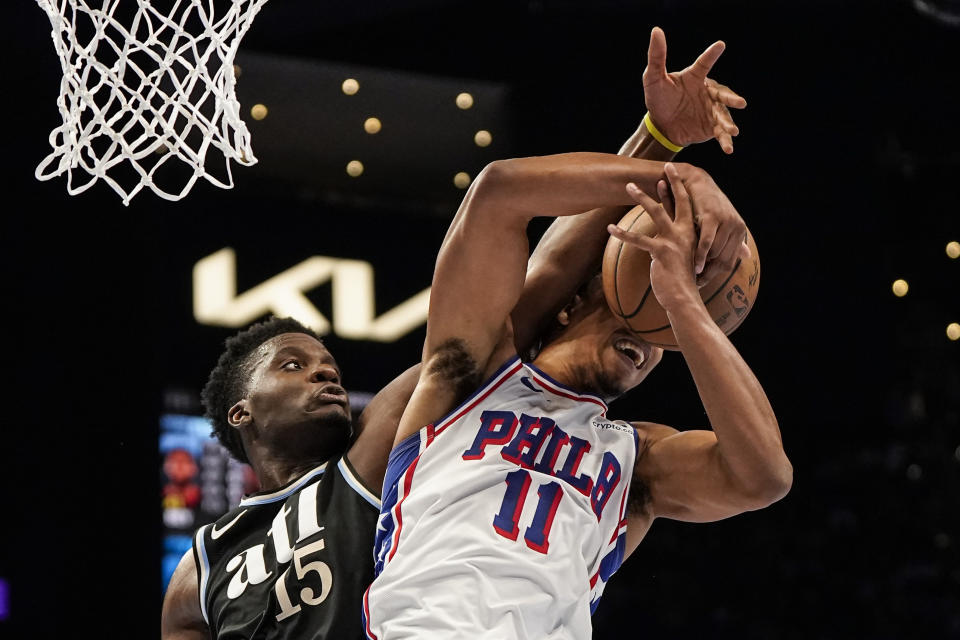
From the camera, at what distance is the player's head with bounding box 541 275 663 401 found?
3.01 metres

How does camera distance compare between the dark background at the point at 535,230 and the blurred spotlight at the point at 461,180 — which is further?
the blurred spotlight at the point at 461,180

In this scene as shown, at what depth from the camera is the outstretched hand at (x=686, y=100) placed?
116 inches

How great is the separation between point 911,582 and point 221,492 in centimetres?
368

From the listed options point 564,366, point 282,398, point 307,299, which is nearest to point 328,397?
point 282,398

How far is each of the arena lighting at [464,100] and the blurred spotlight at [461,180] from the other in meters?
0.33

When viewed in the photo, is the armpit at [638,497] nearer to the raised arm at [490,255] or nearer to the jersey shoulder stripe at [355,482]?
the raised arm at [490,255]

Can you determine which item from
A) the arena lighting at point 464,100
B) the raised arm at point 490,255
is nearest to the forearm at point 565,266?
the raised arm at point 490,255

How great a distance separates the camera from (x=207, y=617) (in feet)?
11.4

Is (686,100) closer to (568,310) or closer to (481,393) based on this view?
(568,310)

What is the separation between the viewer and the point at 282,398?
361 cm

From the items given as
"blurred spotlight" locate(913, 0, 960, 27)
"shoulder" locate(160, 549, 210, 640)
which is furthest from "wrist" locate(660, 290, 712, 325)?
"blurred spotlight" locate(913, 0, 960, 27)

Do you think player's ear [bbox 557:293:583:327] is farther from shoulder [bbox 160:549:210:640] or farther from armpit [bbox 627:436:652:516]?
shoulder [bbox 160:549:210:640]

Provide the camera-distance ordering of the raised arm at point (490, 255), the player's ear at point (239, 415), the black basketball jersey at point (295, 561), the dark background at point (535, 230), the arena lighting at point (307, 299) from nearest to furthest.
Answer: the raised arm at point (490, 255) → the black basketball jersey at point (295, 561) → the player's ear at point (239, 415) → the dark background at point (535, 230) → the arena lighting at point (307, 299)

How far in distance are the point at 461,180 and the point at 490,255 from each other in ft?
12.6
